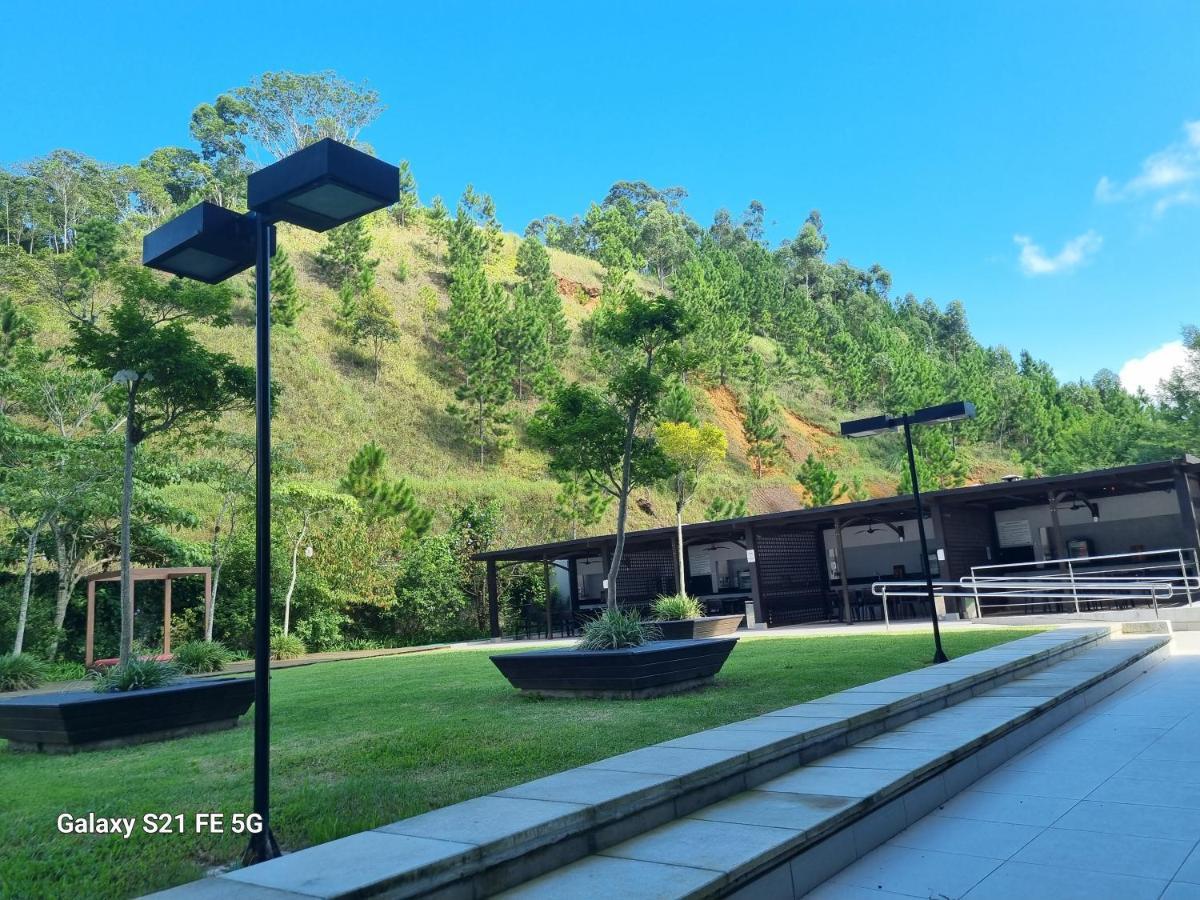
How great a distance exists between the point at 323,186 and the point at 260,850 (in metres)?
2.87

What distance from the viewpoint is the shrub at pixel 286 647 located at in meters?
19.4

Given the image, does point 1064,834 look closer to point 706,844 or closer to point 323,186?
point 706,844

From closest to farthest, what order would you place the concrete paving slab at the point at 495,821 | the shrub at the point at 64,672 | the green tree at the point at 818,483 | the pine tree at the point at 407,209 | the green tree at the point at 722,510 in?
the concrete paving slab at the point at 495,821 < the shrub at the point at 64,672 < the green tree at the point at 722,510 < the green tree at the point at 818,483 < the pine tree at the point at 407,209

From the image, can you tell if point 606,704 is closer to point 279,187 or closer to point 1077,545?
point 279,187

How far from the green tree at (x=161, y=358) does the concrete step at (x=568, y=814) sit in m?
7.12

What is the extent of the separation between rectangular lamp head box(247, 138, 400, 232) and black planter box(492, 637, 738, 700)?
483 centimetres

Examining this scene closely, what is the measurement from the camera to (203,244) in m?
4.10

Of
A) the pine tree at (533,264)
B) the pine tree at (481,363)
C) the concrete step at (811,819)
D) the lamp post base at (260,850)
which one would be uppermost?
the pine tree at (533,264)

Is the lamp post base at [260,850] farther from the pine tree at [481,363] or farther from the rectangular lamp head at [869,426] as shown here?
the pine tree at [481,363]

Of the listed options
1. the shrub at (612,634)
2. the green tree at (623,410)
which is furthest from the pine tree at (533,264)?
the shrub at (612,634)

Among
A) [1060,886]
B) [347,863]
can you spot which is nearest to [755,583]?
[1060,886]

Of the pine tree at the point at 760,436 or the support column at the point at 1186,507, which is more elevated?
the pine tree at the point at 760,436

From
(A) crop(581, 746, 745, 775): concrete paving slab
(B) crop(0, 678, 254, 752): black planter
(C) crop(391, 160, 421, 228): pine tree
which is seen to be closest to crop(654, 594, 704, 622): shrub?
(B) crop(0, 678, 254, 752): black planter

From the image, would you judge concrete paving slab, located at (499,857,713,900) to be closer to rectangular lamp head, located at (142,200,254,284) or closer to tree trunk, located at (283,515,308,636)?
rectangular lamp head, located at (142,200,254,284)
